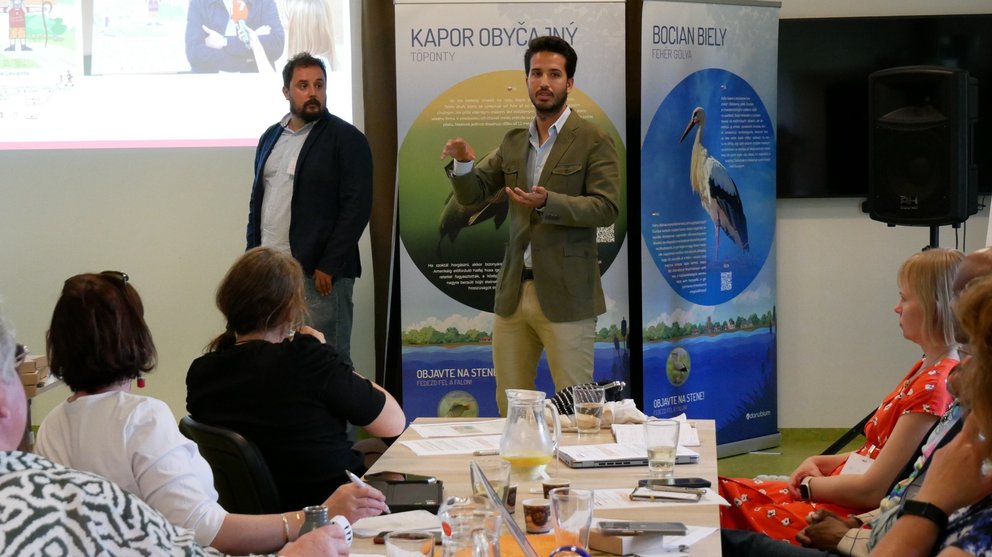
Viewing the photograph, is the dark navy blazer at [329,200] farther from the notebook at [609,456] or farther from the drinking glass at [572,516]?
the drinking glass at [572,516]

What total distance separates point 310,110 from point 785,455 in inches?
116

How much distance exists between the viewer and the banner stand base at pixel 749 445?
5.59m

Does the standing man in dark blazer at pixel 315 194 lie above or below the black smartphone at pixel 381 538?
above

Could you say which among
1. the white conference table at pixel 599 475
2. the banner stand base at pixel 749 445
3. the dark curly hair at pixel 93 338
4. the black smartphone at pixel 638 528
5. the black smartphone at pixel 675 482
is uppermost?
the dark curly hair at pixel 93 338

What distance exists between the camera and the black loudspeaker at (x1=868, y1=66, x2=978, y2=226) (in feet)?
15.7

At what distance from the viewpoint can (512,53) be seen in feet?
17.1

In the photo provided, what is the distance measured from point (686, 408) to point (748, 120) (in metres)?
1.47

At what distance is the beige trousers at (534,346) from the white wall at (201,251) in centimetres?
143

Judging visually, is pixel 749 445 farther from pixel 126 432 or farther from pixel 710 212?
pixel 126 432

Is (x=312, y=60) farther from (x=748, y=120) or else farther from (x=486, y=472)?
(x=486, y=472)

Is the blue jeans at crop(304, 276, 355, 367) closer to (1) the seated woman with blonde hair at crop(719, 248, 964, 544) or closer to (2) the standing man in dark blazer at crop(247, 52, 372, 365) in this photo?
(2) the standing man in dark blazer at crop(247, 52, 372, 365)

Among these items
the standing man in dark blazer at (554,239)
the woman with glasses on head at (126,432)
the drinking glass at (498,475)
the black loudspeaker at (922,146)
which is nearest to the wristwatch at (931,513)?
the drinking glass at (498,475)

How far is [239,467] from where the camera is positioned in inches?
99.0

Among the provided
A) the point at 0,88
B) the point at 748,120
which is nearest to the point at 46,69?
the point at 0,88
